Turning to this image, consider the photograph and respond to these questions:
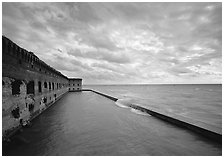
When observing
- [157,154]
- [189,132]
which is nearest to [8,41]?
[157,154]

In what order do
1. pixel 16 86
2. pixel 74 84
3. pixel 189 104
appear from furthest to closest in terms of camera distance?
pixel 74 84 → pixel 189 104 → pixel 16 86

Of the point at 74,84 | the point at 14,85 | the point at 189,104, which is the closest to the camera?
the point at 14,85

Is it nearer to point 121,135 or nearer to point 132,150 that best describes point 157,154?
point 132,150

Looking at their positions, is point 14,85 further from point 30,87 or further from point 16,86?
point 30,87

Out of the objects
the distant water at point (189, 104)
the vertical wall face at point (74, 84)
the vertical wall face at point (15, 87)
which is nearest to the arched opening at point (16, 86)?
the vertical wall face at point (15, 87)

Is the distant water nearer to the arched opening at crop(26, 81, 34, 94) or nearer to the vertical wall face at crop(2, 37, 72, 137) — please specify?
the arched opening at crop(26, 81, 34, 94)

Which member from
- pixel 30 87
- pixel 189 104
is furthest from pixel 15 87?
pixel 189 104

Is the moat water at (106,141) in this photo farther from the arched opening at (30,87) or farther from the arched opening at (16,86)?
the arched opening at (30,87)

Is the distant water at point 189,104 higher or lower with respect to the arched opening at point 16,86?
lower

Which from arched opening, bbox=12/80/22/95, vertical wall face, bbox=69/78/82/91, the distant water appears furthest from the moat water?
vertical wall face, bbox=69/78/82/91

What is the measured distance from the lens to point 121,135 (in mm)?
7344

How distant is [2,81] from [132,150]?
22.0 ft

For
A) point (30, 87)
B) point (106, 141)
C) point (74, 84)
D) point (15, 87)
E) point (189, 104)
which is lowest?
point (189, 104)

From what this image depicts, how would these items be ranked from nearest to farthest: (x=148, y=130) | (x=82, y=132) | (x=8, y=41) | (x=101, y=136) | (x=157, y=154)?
(x=157, y=154)
(x=8, y=41)
(x=101, y=136)
(x=82, y=132)
(x=148, y=130)
